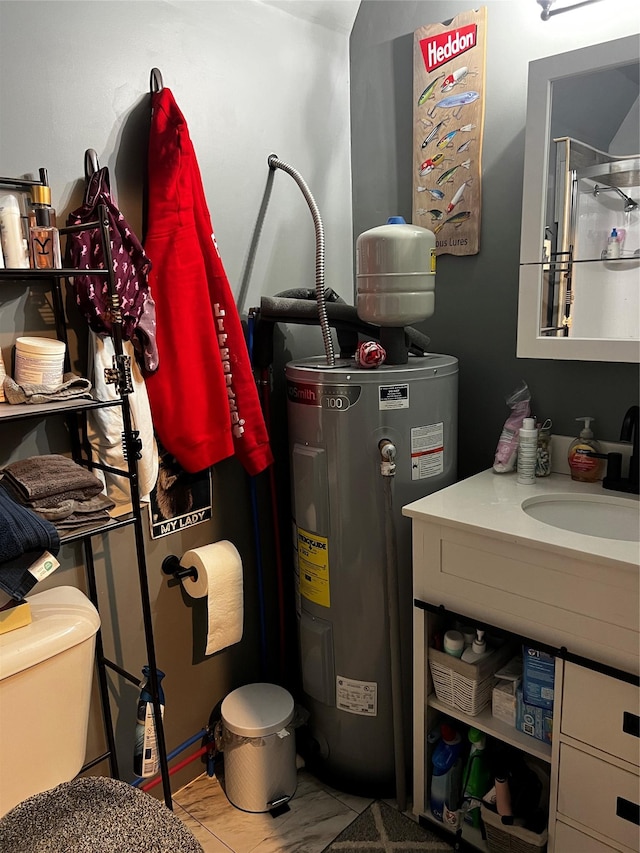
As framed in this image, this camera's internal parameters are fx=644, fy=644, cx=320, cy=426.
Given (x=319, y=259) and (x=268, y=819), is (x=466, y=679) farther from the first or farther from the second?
(x=319, y=259)

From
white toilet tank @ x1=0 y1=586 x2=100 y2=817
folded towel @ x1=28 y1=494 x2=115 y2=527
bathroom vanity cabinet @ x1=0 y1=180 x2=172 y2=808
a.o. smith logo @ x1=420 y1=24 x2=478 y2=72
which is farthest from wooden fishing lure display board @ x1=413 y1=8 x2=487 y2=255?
white toilet tank @ x1=0 y1=586 x2=100 y2=817

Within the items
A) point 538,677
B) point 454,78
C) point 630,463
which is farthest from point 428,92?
point 538,677

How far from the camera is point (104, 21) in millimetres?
1459

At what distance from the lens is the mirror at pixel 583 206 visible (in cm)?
143

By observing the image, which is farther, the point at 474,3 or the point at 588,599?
the point at 474,3

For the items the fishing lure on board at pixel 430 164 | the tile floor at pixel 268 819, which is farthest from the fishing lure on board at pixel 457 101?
the tile floor at pixel 268 819

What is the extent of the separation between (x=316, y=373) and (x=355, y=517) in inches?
15.2

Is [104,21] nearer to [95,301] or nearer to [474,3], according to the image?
[95,301]

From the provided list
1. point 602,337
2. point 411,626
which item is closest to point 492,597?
point 411,626

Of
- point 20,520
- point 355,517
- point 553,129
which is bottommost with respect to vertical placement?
point 355,517

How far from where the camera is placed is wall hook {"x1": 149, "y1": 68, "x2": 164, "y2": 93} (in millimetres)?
1547

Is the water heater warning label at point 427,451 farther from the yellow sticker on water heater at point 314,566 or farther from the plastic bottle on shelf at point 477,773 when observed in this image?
the plastic bottle on shelf at point 477,773

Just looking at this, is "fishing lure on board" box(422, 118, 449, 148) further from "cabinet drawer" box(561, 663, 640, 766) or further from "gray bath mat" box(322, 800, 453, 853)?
"gray bath mat" box(322, 800, 453, 853)

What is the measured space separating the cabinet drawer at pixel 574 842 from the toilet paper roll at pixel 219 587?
93cm
